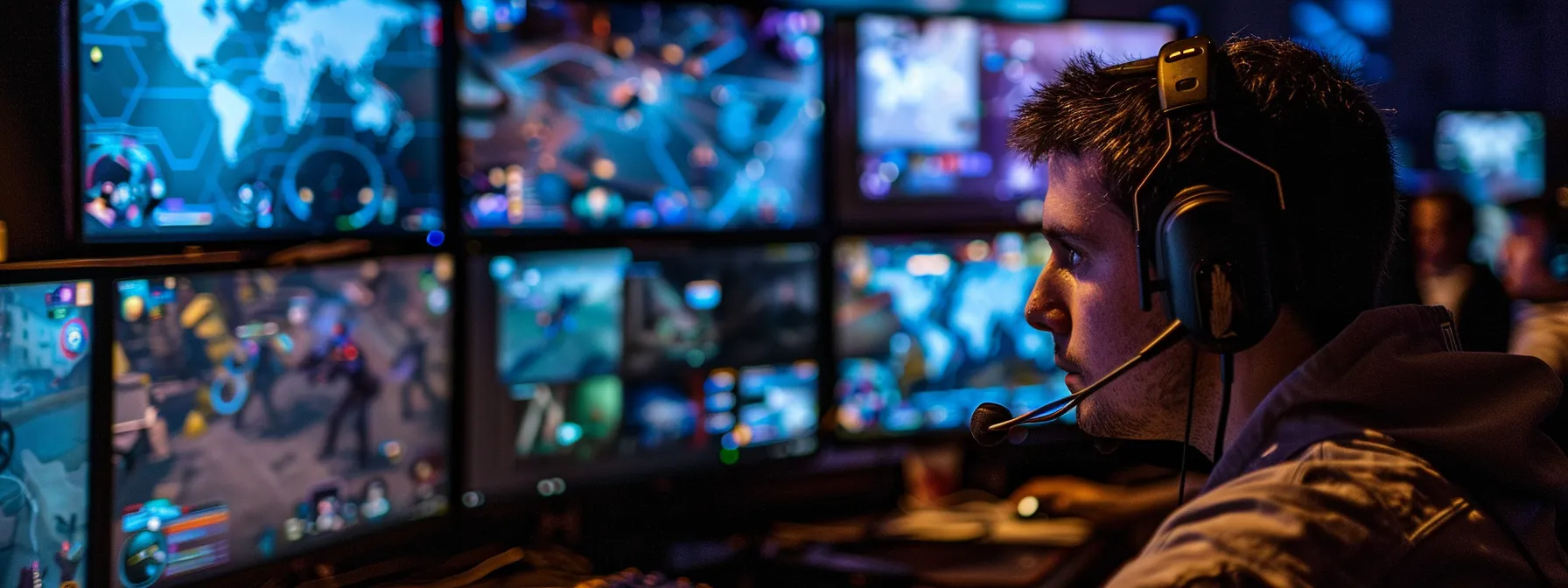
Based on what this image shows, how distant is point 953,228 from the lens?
225 cm

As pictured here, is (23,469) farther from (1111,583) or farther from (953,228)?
(953,228)

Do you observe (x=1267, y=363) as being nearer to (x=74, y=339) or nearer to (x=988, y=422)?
(x=988, y=422)

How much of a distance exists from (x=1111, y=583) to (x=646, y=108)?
1356 mm

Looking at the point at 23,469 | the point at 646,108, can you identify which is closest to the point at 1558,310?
the point at 646,108

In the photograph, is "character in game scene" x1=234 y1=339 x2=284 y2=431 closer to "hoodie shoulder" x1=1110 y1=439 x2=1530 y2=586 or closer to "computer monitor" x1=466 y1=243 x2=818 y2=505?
"computer monitor" x1=466 y1=243 x2=818 y2=505

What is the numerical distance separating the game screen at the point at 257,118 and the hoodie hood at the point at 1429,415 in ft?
3.78

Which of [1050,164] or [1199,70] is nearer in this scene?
[1199,70]

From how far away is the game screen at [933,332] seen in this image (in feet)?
7.19

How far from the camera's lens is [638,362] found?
1953mm

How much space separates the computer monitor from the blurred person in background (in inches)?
46.1

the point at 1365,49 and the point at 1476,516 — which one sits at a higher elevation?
the point at 1365,49

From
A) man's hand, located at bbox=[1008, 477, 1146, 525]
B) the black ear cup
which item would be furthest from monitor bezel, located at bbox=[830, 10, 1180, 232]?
the black ear cup

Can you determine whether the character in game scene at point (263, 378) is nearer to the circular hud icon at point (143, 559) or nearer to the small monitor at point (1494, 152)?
the circular hud icon at point (143, 559)

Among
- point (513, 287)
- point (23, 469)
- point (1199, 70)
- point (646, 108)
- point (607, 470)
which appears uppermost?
point (646, 108)
